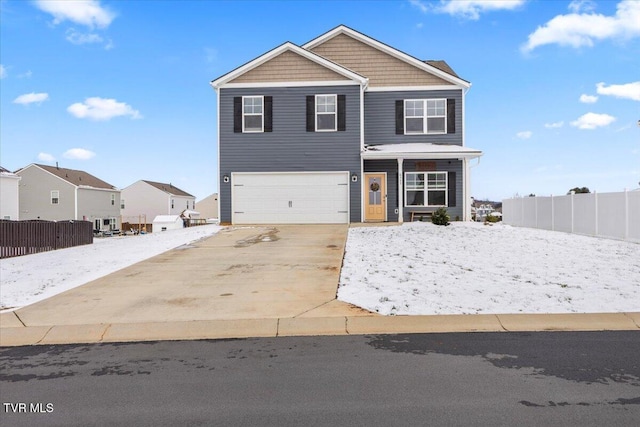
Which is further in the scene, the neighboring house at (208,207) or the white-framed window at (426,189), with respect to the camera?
the neighboring house at (208,207)

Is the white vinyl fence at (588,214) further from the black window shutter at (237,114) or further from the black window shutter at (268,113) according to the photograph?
the black window shutter at (237,114)

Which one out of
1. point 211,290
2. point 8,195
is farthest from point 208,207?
point 211,290

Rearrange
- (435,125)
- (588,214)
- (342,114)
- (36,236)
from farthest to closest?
1. (435,125)
2. (342,114)
3. (588,214)
4. (36,236)

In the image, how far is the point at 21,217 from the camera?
54750mm

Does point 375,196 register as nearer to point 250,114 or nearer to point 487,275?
point 250,114

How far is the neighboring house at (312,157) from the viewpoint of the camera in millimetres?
22750

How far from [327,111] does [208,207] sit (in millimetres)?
63690

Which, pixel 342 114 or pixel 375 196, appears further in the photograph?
pixel 375 196

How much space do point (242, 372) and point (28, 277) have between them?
875 cm

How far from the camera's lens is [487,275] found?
34.1 ft

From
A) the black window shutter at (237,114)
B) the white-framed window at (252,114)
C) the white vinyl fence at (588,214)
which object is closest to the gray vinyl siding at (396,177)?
the white vinyl fence at (588,214)

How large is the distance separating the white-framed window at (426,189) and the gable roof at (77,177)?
44.6 meters

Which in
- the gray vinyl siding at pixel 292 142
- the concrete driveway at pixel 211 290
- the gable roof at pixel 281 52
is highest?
the gable roof at pixel 281 52

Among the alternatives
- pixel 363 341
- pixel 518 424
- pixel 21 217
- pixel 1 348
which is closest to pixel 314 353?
pixel 363 341
